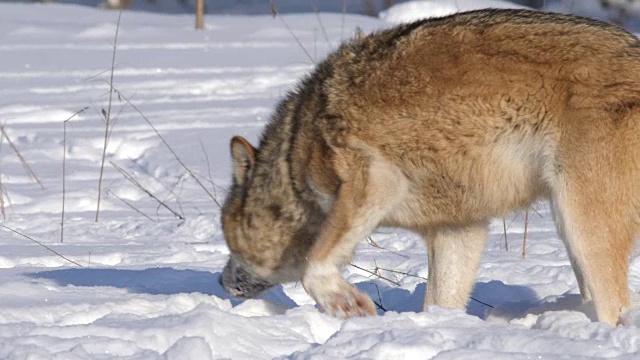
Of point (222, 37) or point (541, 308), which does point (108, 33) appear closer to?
point (222, 37)

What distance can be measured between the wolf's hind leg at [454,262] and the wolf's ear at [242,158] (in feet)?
2.63

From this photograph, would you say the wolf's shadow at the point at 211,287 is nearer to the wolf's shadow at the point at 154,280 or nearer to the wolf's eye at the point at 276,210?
the wolf's shadow at the point at 154,280

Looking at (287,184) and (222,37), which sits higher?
(287,184)

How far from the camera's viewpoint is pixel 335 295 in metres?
4.52

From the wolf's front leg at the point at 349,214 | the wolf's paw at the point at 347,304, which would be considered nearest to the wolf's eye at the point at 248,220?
the wolf's front leg at the point at 349,214

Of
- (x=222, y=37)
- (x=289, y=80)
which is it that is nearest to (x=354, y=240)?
(x=289, y=80)

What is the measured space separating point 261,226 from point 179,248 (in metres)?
1.47

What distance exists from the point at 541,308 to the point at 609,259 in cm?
58

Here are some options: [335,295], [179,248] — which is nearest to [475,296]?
[335,295]

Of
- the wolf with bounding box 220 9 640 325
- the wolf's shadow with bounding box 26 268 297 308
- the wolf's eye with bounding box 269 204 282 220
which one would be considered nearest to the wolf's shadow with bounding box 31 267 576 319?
the wolf's shadow with bounding box 26 268 297 308

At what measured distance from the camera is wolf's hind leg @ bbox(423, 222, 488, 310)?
5.06 meters

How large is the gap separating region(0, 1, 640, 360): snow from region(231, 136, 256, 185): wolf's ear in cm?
53

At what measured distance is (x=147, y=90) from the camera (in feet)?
36.6

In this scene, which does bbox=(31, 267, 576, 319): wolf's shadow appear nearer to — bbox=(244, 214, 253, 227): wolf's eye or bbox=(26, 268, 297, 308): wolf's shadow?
bbox=(26, 268, 297, 308): wolf's shadow
